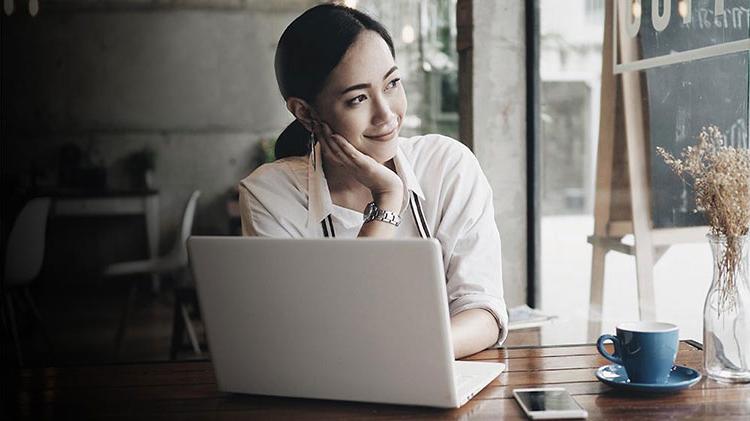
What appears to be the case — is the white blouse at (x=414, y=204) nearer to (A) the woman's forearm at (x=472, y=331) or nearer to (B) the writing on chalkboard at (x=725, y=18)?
(A) the woman's forearm at (x=472, y=331)

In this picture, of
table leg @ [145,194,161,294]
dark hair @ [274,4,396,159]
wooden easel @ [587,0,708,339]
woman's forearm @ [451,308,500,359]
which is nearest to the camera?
woman's forearm @ [451,308,500,359]

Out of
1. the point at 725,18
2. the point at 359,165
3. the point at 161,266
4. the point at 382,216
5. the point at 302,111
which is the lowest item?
the point at 161,266

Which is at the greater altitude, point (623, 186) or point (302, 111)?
point (302, 111)

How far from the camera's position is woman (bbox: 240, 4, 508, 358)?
2002 millimetres

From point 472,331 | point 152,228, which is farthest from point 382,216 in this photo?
point 152,228

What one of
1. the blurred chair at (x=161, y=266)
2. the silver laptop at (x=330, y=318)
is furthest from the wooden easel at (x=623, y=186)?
the blurred chair at (x=161, y=266)

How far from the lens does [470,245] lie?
6.40 feet

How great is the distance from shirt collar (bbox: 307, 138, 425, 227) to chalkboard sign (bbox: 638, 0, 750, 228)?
104 centimetres

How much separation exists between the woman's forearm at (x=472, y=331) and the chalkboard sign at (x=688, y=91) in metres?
1.17

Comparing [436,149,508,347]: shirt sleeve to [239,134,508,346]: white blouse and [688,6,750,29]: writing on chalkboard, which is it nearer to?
[239,134,508,346]: white blouse

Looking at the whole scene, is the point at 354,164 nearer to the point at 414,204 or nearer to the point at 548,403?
the point at 414,204

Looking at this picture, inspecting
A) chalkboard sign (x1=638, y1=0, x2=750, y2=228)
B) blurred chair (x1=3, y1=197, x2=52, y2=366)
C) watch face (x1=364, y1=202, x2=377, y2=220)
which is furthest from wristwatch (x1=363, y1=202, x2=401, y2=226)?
blurred chair (x1=3, y1=197, x2=52, y2=366)

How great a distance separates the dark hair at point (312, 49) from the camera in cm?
209

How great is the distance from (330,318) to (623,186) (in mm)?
2059
